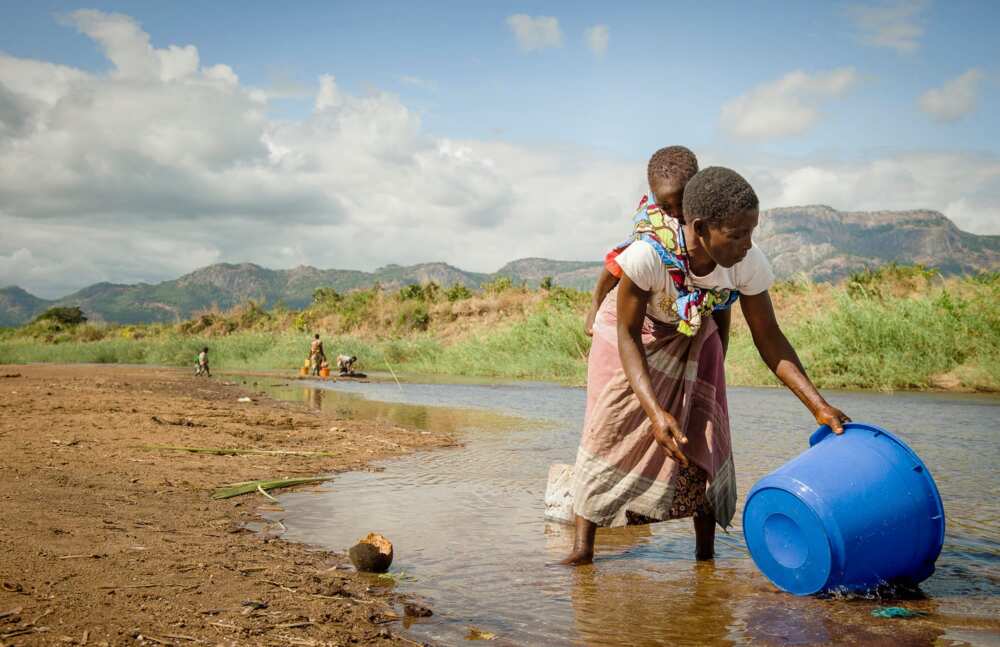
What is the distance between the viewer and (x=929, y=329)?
14000mm

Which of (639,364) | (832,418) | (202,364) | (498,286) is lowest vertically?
(202,364)

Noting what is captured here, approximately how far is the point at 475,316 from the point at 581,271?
151950 millimetres

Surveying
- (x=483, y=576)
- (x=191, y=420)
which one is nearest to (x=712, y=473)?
(x=483, y=576)

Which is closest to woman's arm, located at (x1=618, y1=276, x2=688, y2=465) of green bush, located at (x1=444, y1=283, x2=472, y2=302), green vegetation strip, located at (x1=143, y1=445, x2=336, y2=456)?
green vegetation strip, located at (x1=143, y1=445, x2=336, y2=456)

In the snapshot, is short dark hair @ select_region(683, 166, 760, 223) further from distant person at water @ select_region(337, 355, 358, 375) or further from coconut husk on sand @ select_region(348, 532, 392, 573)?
distant person at water @ select_region(337, 355, 358, 375)

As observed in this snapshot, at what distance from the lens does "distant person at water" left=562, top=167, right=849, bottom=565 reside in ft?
10.6

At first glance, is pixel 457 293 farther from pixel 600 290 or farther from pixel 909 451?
pixel 909 451

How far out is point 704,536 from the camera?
375 cm

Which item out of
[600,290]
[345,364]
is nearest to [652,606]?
[600,290]

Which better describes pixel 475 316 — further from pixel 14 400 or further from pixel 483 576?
pixel 483 576

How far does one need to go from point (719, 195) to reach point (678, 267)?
13.5 inches

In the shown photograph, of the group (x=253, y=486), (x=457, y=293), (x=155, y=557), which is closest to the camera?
(x=155, y=557)

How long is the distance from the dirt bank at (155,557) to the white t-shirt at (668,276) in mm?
1571

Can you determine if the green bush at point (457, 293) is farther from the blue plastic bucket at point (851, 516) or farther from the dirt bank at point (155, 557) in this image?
the blue plastic bucket at point (851, 516)
